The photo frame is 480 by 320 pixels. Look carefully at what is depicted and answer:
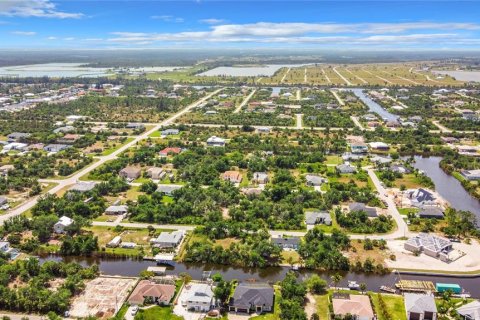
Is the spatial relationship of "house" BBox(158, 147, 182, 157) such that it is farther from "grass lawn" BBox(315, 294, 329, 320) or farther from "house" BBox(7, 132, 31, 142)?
"grass lawn" BBox(315, 294, 329, 320)

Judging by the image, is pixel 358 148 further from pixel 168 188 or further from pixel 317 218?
pixel 168 188

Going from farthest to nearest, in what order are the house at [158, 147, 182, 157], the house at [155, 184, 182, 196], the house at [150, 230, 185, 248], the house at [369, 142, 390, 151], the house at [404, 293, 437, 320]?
the house at [369, 142, 390, 151] < the house at [158, 147, 182, 157] < the house at [155, 184, 182, 196] < the house at [150, 230, 185, 248] < the house at [404, 293, 437, 320]

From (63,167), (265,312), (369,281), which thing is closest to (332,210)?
(369,281)

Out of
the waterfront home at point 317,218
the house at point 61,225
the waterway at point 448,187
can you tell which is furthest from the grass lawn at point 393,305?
the house at point 61,225

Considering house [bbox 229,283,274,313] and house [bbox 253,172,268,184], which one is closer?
house [bbox 229,283,274,313]

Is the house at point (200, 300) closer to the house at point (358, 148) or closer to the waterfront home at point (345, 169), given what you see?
the waterfront home at point (345, 169)

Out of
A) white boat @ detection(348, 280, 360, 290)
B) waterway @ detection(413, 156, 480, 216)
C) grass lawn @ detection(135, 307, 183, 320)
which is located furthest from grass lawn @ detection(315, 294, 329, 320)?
waterway @ detection(413, 156, 480, 216)

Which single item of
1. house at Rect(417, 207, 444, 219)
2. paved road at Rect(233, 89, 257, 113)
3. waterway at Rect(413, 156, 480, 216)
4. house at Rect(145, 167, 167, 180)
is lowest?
waterway at Rect(413, 156, 480, 216)
